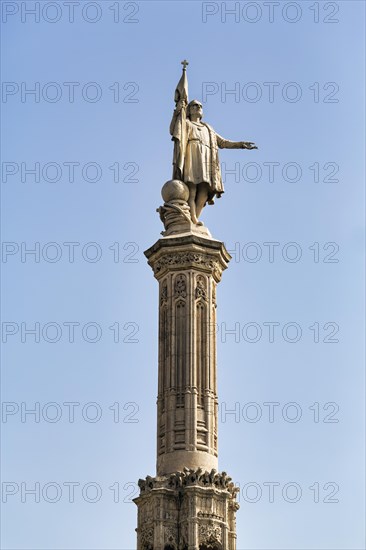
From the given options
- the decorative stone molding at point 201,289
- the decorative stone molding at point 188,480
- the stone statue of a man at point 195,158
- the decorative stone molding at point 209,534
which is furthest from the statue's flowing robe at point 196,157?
the decorative stone molding at point 209,534

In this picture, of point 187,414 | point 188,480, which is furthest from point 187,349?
point 188,480

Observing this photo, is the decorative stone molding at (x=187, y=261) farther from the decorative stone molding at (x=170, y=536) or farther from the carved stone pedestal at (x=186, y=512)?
the decorative stone molding at (x=170, y=536)

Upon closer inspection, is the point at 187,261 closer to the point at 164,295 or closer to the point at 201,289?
the point at 201,289

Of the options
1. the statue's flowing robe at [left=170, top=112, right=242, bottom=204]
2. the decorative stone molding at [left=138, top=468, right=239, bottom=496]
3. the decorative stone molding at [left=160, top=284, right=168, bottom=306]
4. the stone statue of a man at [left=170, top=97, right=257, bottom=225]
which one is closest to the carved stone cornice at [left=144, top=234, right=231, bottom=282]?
the decorative stone molding at [left=160, top=284, right=168, bottom=306]

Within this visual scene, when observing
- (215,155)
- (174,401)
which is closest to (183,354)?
(174,401)

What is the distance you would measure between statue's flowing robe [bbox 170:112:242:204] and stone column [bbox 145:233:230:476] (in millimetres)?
2395

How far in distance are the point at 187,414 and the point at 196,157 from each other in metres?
8.29

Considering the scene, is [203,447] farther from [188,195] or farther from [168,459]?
[188,195]

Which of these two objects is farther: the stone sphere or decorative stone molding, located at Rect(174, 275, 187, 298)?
the stone sphere

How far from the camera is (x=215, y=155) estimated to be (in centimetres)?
3678

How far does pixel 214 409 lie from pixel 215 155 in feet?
27.0

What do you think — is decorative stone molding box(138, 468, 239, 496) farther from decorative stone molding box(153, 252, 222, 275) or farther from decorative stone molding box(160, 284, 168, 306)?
decorative stone molding box(153, 252, 222, 275)

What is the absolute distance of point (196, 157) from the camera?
3634 centimetres

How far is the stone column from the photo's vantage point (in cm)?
3195
